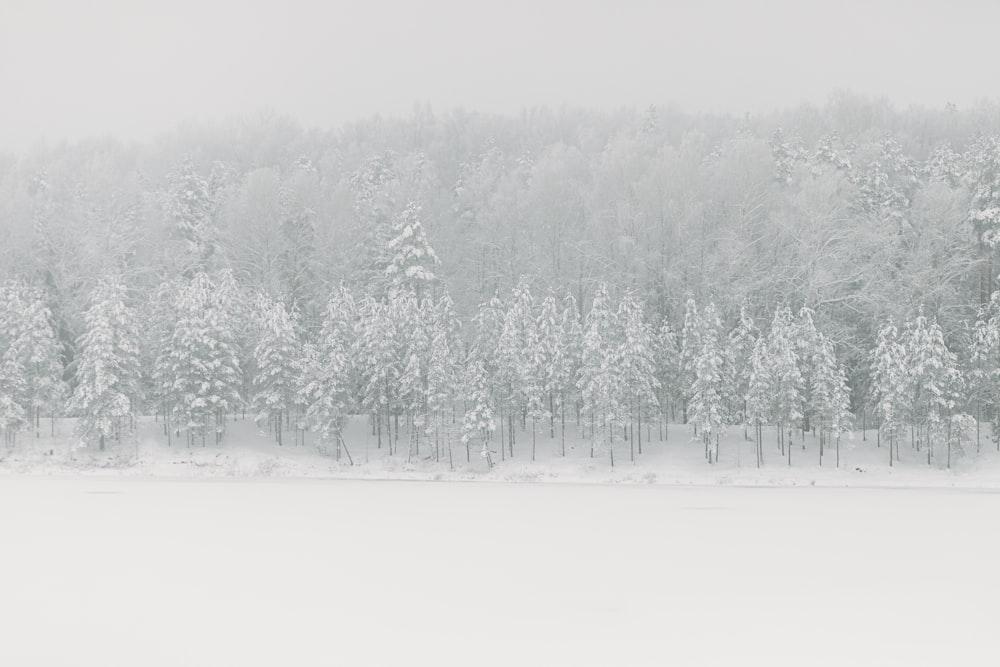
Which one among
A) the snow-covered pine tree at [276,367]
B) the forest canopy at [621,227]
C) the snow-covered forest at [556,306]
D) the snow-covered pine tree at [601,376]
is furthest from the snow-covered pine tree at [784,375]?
the snow-covered pine tree at [276,367]

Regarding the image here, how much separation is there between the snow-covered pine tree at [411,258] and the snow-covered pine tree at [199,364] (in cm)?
1097

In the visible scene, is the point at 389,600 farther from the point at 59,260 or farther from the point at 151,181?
the point at 151,181

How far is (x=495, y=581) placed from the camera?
489 cm

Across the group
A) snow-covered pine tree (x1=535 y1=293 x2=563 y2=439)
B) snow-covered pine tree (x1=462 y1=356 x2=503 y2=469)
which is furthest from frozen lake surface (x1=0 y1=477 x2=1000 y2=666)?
snow-covered pine tree (x1=535 y1=293 x2=563 y2=439)

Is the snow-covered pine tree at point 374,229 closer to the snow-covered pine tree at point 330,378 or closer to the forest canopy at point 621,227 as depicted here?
the forest canopy at point 621,227

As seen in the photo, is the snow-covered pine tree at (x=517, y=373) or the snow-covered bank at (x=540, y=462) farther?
the snow-covered pine tree at (x=517, y=373)

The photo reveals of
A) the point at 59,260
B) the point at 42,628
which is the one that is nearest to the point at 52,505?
the point at 42,628

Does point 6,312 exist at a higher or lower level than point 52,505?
higher

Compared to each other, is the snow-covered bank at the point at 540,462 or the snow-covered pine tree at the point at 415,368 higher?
the snow-covered pine tree at the point at 415,368

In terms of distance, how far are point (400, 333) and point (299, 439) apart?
8.66m

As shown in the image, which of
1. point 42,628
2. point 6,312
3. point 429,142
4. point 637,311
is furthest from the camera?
point 429,142

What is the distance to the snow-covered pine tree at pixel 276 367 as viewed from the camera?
4431 cm

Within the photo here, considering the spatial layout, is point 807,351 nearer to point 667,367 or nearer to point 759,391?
point 759,391

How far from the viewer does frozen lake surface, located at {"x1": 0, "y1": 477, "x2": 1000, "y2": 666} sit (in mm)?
4180
